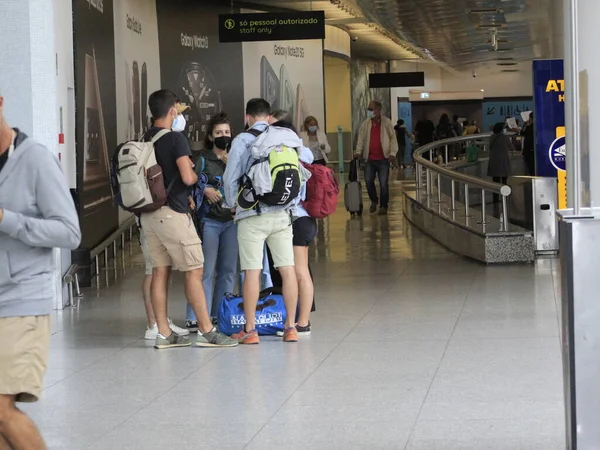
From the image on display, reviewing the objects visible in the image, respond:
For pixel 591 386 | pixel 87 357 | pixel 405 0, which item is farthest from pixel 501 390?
pixel 405 0

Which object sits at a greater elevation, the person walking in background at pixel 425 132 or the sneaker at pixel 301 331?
the person walking in background at pixel 425 132

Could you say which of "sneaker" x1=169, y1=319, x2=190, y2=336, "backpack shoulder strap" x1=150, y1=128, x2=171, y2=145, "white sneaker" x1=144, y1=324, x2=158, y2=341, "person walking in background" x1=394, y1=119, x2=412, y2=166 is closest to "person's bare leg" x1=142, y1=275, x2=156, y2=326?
"white sneaker" x1=144, y1=324, x2=158, y2=341

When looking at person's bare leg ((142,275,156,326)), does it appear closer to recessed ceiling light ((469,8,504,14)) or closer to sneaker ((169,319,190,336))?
sneaker ((169,319,190,336))

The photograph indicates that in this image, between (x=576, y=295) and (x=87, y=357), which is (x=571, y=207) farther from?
(x=87, y=357)

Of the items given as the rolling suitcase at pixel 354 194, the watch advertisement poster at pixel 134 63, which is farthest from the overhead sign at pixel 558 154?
the rolling suitcase at pixel 354 194

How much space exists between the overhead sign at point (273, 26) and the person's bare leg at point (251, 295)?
11.6 metres

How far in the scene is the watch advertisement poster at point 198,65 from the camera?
19.3 m

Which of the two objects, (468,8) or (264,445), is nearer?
(264,445)

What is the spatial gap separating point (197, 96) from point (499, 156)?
22.2 feet

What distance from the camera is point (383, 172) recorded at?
19.0 meters

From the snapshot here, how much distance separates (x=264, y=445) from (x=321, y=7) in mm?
24022

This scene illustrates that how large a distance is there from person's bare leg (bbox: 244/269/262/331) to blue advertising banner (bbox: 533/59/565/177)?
5109mm

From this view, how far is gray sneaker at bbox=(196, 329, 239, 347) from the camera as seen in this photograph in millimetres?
7574

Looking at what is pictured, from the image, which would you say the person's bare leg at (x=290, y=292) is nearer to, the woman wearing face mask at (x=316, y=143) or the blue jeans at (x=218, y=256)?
the blue jeans at (x=218, y=256)
